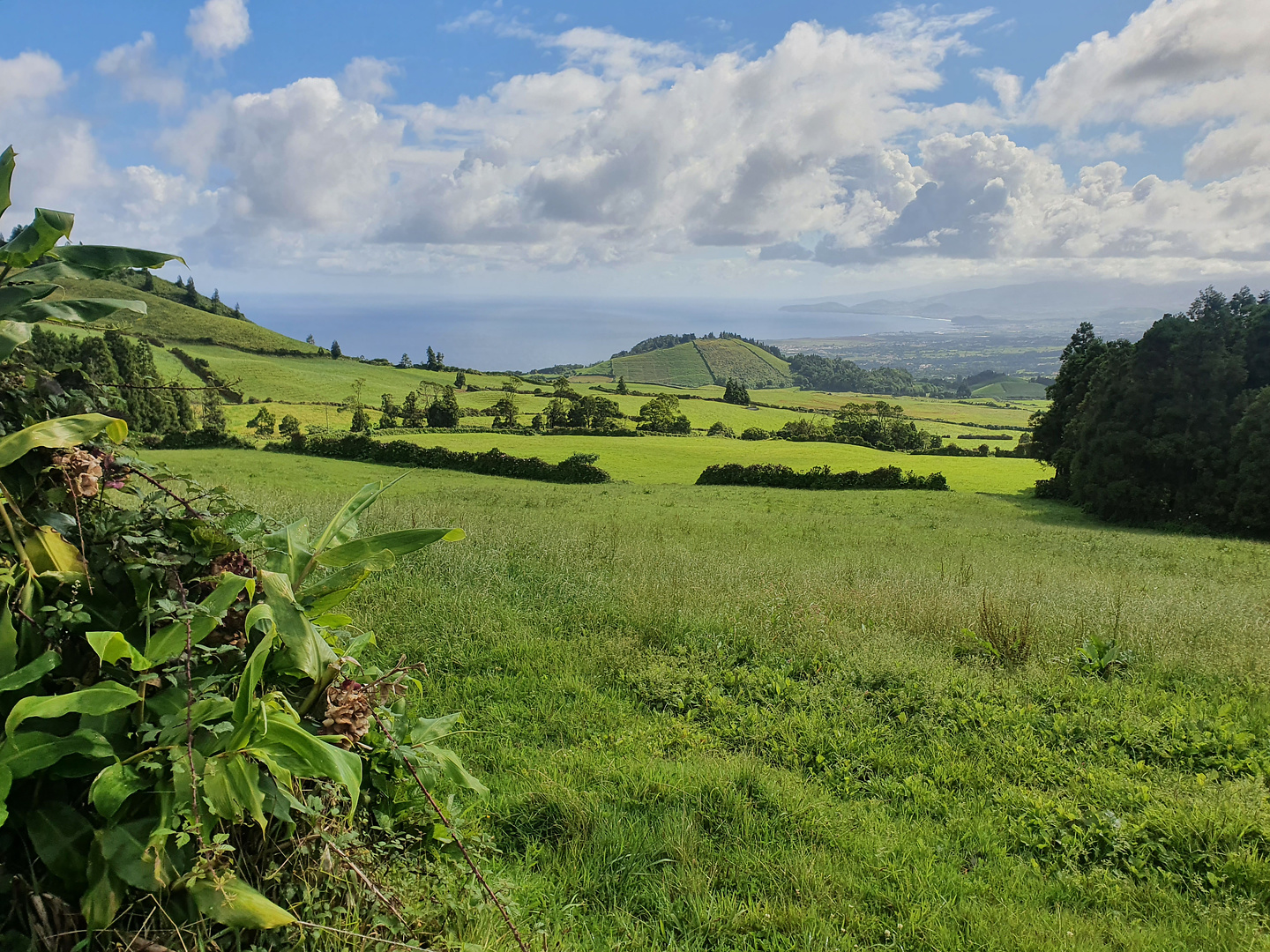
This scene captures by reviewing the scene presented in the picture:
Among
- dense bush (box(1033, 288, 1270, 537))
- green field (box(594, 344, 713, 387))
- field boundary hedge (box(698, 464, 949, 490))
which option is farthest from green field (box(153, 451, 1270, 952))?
green field (box(594, 344, 713, 387))

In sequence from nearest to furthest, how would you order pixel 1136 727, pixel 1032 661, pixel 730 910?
pixel 730 910 < pixel 1136 727 < pixel 1032 661

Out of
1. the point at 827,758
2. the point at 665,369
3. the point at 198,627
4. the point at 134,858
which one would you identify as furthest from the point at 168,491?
the point at 665,369

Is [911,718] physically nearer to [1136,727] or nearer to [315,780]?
[1136,727]

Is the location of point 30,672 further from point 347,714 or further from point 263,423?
point 263,423

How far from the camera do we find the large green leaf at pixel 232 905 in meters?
1.58

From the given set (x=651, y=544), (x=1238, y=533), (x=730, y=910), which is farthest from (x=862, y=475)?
(x=730, y=910)

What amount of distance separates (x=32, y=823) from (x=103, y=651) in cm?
41

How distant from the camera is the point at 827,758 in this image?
4.39 metres

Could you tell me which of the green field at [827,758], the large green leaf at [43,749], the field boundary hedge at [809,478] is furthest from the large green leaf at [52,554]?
the field boundary hedge at [809,478]

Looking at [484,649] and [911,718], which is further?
[484,649]

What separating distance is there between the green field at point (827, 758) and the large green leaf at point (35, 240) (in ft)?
6.97

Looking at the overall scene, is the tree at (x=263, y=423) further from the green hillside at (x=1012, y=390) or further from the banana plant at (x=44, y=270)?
the green hillside at (x=1012, y=390)

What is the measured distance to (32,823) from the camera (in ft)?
5.11

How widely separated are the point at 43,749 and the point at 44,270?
4.27 ft
